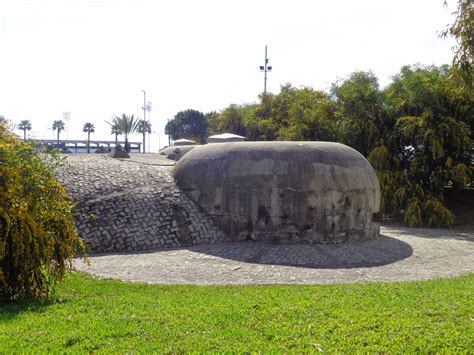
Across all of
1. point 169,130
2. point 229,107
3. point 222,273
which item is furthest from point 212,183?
point 169,130

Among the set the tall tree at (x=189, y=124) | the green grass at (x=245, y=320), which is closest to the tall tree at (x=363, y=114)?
the green grass at (x=245, y=320)

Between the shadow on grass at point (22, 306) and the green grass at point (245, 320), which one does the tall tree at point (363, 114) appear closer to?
the green grass at point (245, 320)

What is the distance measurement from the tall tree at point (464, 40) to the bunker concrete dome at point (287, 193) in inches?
178

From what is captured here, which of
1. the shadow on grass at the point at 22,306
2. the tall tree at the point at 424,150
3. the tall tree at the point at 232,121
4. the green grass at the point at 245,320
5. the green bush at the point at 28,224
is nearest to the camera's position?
the green grass at the point at 245,320

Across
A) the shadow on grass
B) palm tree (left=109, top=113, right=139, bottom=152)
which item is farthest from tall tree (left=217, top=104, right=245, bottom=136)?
the shadow on grass

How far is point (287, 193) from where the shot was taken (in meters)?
12.9

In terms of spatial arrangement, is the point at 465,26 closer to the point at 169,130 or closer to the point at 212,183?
the point at 212,183

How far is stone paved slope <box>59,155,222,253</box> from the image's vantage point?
40.7ft

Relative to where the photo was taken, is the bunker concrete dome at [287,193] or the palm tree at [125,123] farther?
the palm tree at [125,123]

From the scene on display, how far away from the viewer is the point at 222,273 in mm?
10125

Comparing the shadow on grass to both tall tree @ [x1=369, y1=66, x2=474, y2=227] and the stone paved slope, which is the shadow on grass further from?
tall tree @ [x1=369, y1=66, x2=474, y2=227]

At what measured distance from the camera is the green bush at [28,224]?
22.6 ft

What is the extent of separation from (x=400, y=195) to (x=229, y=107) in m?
22.6

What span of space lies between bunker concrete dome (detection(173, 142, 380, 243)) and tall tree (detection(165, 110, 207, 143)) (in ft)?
207
